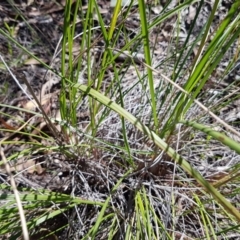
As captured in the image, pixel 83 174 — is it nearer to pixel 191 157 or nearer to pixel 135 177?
pixel 135 177

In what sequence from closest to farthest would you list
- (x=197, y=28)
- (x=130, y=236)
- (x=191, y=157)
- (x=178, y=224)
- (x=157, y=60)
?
(x=130, y=236), (x=178, y=224), (x=191, y=157), (x=157, y=60), (x=197, y=28)

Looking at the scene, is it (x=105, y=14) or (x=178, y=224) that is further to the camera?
(x=105, y=14)

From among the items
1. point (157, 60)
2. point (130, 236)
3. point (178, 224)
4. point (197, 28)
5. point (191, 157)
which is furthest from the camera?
point (197, 28)

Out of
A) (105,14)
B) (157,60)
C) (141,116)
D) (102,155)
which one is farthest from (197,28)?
(102,155)

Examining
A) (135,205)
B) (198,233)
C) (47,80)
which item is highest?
(47,80)

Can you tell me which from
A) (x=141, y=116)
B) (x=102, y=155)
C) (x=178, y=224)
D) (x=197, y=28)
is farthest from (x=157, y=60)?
(x=178, y=224)

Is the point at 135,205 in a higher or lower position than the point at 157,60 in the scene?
lower

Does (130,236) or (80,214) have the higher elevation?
(80,214)

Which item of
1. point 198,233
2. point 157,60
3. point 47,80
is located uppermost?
point 47,80

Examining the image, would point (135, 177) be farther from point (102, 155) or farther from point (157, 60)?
point (157, 60)

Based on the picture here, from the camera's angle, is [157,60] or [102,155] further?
[157,60]
